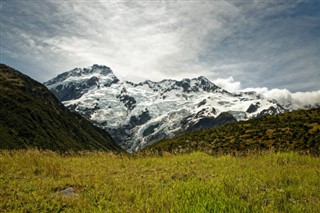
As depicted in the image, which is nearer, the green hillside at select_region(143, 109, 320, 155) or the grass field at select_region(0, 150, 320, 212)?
the grass field at select_region(0, 150, 320, 212)

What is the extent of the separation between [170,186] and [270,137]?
11.5 metres

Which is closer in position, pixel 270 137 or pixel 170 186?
pixel 170 186

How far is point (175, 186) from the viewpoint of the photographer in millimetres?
10125

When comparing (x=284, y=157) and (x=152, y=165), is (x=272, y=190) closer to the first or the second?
(x=284, y=157)

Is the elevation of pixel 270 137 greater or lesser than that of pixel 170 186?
greater

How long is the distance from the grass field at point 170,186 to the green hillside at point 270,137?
3.34 m

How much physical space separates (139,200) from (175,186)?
64.5 inches

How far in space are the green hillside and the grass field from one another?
334 cm

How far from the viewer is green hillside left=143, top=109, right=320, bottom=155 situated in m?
17.4

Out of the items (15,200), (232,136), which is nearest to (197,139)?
(232,136)

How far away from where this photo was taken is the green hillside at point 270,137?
17.4 m

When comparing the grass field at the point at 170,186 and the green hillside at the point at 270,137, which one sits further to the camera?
the green hillside at the point at 270,137

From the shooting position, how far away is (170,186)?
10.5 meters

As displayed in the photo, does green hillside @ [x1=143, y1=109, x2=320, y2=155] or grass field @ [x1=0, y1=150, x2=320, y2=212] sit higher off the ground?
green hillside @ [x1=143, y1=109, x2=320, y2=155]
